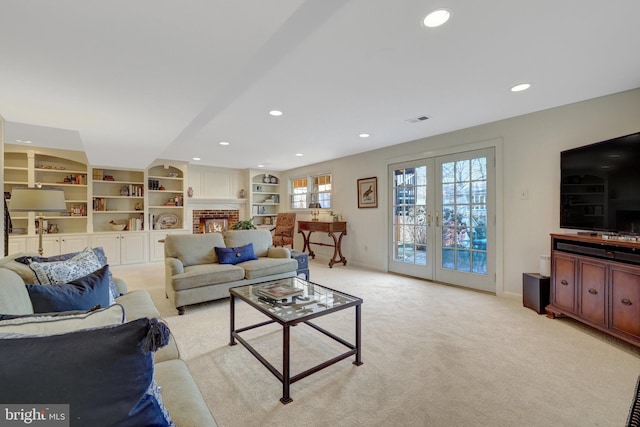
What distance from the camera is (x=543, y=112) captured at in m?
3.18

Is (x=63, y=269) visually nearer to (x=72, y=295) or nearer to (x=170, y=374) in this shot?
(x=72, y=295)

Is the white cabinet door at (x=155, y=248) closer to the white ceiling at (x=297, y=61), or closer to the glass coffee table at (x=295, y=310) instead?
the white ceiling at (x=297, y=61)

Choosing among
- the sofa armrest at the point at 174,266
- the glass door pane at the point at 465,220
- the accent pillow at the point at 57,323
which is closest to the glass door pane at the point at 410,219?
the glass door pane at the point at 465,220

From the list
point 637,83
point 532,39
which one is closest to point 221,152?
point 532,39

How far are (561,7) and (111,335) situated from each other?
246 centimetres

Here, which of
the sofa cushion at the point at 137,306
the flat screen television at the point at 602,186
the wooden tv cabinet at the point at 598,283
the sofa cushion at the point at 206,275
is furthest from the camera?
the sofa cushion at the point at 206,275

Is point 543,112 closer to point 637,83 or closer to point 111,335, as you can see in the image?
point 637,83

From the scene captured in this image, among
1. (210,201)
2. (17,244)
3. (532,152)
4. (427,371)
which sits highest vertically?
(532,152)

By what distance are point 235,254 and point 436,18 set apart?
3211mm

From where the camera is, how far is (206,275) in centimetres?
317

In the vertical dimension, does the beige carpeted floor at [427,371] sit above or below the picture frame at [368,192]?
below

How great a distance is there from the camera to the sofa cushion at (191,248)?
3.56 meters

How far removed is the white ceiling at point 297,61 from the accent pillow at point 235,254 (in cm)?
156

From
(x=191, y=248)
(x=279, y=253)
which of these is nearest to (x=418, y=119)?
(x=279, y=253)
